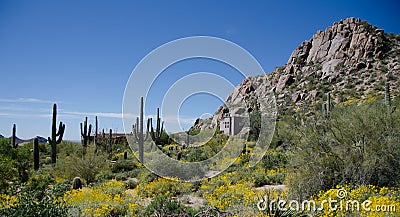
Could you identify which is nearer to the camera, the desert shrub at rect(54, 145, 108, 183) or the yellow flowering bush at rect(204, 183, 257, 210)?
the yellow flowering bush at rect(204, 183, 257, 210)

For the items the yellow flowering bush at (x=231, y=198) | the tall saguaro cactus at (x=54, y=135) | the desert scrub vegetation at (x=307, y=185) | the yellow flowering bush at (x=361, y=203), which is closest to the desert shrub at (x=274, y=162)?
the desert scrub vegetation at (x=307, y=185)

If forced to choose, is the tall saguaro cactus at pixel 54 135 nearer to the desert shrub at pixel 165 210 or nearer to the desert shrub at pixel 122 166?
the desert shrub at pixel 122 166

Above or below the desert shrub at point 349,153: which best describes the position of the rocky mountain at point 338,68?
above

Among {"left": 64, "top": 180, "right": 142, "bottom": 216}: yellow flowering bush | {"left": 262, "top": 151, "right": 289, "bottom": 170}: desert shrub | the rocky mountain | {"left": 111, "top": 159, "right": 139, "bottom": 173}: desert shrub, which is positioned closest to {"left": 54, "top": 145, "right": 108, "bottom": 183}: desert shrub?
{"left": 111, "top": 159, "right": 139, "bottom": 173}: desert shrub

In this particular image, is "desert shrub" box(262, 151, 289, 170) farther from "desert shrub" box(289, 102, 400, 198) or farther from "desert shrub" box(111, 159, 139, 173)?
"desert shrub" box(111, 159, 139, 173)

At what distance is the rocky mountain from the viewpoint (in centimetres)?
3481

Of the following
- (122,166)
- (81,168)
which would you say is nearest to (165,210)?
(81,168)

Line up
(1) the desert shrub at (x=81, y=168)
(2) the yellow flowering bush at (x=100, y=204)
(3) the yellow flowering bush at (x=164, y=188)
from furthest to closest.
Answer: (1) the desert shrub at (x=81, y=168) → (3) the yellow flowering bush at (x=164, y=188) → (2) the yellow flowering bush at (x=100, y=204)

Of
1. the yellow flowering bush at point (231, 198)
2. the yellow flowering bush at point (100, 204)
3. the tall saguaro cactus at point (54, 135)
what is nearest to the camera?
the yellow flowering bush at point (100, 204)

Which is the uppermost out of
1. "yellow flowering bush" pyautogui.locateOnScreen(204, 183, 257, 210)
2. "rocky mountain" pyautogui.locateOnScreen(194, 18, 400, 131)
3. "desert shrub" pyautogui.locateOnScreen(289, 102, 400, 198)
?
"rocky mountain" pyautogui.locateOnScreen(194, 18, 400, 131)

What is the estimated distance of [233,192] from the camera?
8.65 meters

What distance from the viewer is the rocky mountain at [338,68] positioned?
3481 centimetres

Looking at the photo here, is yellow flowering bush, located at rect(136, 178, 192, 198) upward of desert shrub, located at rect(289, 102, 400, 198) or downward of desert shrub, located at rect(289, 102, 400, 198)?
downward

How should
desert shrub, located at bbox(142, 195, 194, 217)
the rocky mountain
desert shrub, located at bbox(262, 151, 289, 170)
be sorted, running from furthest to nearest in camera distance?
the rocky mountain < desert shrub, located at bbox(262, 151, 289, 170) < desert shrub, located at bbox(142, 195, 194, 217)
